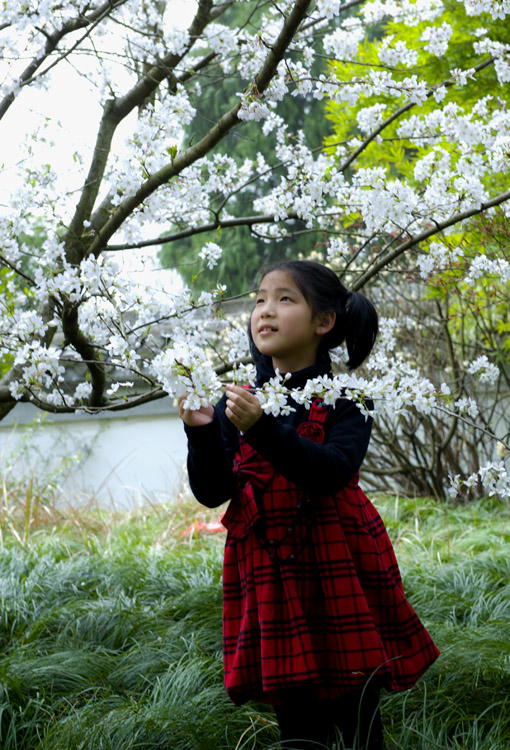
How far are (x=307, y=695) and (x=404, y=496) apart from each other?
12.5 ft

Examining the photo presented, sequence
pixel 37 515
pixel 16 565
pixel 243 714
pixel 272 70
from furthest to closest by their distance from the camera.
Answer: pixel 37 515, pixel 16 565, pixel 243 714, pixel 272 70

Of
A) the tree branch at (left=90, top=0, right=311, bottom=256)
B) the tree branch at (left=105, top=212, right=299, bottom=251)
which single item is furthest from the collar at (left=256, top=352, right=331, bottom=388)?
the tree branch at (left=105, top=212, right=299, bottom=251)

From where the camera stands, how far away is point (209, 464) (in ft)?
5.37

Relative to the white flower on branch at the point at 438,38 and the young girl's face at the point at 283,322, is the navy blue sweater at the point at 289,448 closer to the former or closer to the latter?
the young girl's face at the point at 283,322

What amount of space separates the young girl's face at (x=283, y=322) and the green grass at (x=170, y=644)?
0.92 m

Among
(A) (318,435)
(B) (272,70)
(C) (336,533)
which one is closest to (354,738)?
(C) (336,533)

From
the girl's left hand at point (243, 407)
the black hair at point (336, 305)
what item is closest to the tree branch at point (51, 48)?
the black hair at point (336, 305)

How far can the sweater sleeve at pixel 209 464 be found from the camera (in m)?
1.61

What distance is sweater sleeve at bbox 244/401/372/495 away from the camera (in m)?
1.47

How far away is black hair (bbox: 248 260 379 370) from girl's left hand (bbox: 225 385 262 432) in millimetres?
436

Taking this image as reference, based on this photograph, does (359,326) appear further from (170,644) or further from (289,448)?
(170,644)

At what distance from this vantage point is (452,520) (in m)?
4.64

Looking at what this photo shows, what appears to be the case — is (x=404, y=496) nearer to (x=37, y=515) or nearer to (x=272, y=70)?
(x=37, y=515)

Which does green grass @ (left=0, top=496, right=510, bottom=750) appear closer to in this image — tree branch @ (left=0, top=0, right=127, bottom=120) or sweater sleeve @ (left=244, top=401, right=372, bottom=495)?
sweater sleeve @ (left=244, top=401, right=372, bottom=495)
